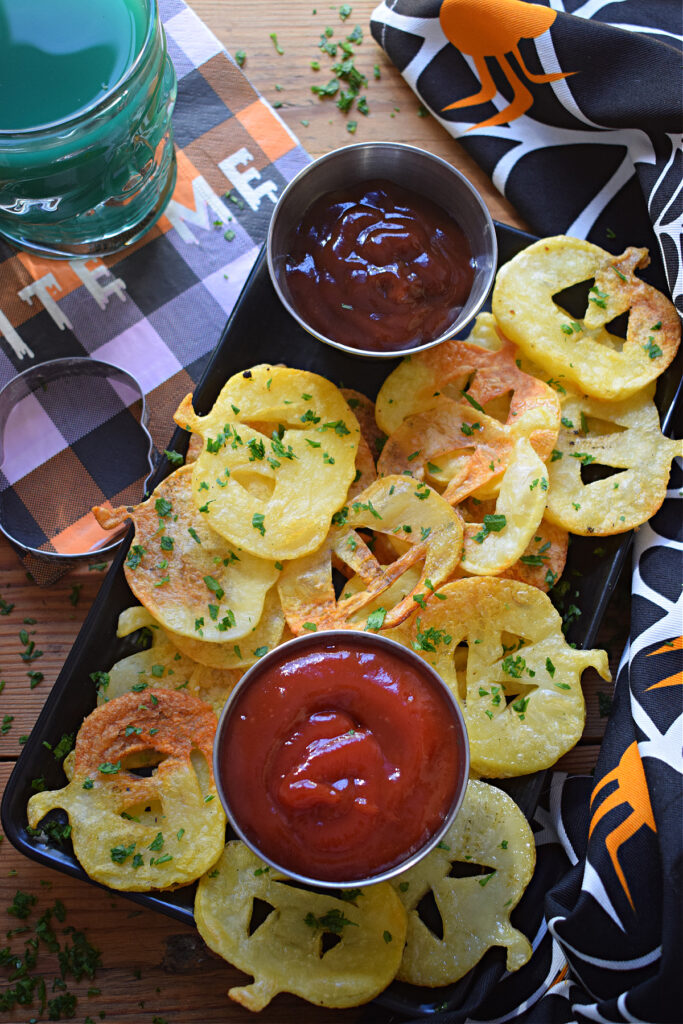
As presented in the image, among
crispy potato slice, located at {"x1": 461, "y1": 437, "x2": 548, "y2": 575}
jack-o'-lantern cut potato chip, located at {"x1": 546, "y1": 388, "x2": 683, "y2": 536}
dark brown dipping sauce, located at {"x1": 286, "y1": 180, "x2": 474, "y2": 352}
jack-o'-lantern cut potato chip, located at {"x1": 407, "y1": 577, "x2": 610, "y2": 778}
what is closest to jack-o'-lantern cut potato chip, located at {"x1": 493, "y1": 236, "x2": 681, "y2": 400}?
jack-o'-lantern cut potato chip, located at {"x1": 546, "y1": 388, "x2": 683, "y2": 536}

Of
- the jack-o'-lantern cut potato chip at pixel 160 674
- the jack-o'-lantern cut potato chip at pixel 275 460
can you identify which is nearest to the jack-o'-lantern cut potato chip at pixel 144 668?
the jack-o'-lantern cut potato chip at pixel 160 674

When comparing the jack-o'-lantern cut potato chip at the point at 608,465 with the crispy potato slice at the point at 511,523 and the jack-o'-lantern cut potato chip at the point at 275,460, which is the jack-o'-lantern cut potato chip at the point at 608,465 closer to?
the crispy potato slice at the point at 511,523

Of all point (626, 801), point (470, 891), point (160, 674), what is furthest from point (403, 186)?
point (470, 891)

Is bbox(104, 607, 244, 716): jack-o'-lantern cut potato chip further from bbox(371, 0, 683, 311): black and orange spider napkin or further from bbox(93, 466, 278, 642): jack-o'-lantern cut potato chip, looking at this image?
bbox(371, 0, 683, 311): black and orange spider napkin

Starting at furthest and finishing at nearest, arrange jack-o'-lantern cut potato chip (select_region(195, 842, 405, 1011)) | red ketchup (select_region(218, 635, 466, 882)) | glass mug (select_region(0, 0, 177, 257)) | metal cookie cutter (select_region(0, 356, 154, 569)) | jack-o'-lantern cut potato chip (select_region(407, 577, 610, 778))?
metal cookie cutter (select_region(0, 356, 154, 569)) → jack-o'-lantern cut potato chip (select_region(407, 577, 610, 778)) → jack-o'-lantern cut potato chip (select_region(195, 842, 405, 1011)) → glass mug (select_region(0, 0, 177, 257)) → red ketchup (select_region(218, 635, 466, 882))

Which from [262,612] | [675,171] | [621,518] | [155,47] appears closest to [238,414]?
[262,612]
